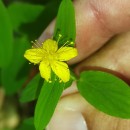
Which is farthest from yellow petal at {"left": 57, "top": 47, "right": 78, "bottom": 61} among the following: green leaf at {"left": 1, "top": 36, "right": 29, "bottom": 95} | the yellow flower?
green leaf at {"left": 1, "top": 36, "right": 29, "bottom": 95}

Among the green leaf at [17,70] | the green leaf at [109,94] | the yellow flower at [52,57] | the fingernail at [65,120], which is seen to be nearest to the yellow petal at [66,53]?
the yellow flower at [52,57]

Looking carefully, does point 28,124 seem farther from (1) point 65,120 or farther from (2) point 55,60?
(2) point 55,60

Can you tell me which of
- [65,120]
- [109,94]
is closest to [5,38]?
[65,120]

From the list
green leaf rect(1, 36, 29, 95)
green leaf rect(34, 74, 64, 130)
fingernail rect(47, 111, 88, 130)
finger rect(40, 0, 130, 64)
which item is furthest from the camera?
green leaf rect(1, 36, 29, 95)

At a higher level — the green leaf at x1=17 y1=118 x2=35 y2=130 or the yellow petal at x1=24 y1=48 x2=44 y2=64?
the yellow petal at x1=24 y1=48 x2=44 y2=64

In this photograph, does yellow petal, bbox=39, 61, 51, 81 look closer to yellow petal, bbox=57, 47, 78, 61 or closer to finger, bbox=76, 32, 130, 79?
yellow petal, bbox=57, 47, 78, 61

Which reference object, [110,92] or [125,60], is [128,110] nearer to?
[110,92]

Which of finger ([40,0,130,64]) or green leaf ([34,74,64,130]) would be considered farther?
finger ([40,0,130,64])
